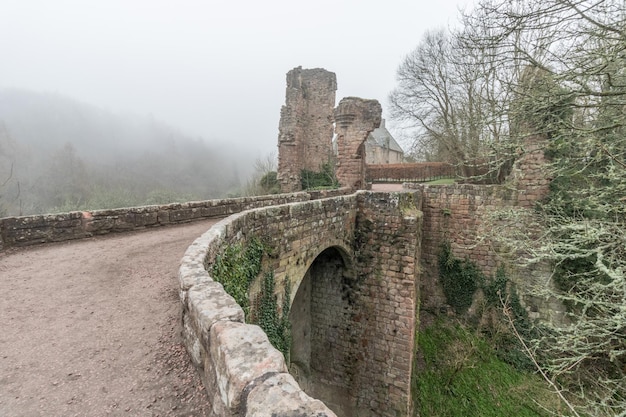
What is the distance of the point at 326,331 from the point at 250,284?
16.6 feet

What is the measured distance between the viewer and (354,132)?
40.4 feet

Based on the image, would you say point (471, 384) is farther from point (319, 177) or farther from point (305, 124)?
point (305, 124)

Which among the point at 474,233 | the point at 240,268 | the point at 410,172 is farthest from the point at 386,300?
the point at 410,172

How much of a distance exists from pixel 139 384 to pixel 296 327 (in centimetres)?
643

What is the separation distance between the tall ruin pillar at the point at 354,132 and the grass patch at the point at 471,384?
6447 millimetres

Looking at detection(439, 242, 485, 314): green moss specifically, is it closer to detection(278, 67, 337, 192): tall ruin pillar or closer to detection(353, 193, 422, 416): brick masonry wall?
detection(353, 193, 422, 416): brick masonry wall

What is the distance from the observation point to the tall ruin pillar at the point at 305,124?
61.6ft

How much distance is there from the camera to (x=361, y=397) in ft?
26.3

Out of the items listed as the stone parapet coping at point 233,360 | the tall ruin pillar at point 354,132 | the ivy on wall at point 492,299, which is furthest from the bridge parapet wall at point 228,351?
A: the tall ruin pillar at point 354,132

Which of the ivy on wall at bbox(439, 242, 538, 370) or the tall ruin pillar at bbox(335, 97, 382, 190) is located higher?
the tall ruin pillar at bbox(335, 97, 382, 190)

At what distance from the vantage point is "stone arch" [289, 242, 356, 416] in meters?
8.15

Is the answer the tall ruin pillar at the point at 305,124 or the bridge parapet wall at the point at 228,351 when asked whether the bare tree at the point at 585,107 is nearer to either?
the bridge parapet wall at the point at 228,351

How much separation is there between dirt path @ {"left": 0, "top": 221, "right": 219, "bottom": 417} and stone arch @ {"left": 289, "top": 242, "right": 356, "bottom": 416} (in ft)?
14.9

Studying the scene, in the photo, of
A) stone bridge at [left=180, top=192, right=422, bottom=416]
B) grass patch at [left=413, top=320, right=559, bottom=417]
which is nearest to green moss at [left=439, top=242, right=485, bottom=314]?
grass patch at [left=413, top=320, right=559, bottom=417]
